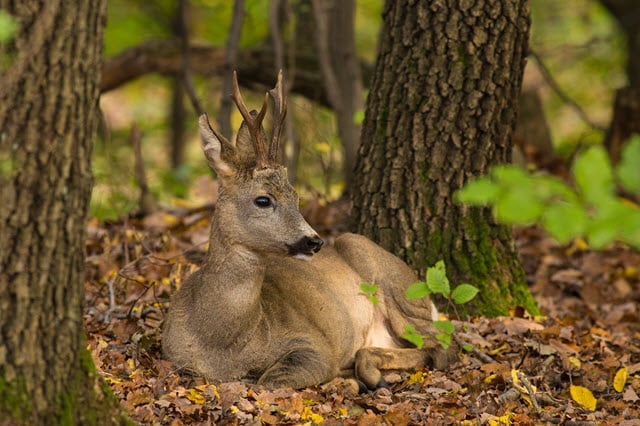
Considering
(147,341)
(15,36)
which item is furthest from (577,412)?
(15,36)

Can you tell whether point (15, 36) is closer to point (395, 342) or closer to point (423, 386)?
point (423, 386)

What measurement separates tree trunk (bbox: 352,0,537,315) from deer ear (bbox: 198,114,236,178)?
59.0 inches

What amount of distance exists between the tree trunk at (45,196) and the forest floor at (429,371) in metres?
0.94

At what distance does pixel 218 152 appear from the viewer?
5562mm

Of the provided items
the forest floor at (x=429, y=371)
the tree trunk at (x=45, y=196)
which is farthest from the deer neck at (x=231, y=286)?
the tree trunk at (x=45, y=196)

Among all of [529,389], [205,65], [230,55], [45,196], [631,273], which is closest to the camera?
[45,196]

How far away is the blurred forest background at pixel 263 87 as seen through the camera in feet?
33.1

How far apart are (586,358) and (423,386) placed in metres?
1.31

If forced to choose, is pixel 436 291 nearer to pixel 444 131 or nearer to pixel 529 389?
pixel 529 389

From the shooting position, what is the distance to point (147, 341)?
18.4 feet

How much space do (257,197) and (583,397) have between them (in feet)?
7.42

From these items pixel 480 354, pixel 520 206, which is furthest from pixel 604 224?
pixel 480 354

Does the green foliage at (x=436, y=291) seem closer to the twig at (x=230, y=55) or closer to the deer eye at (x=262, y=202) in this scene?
the deer eye at (x=262, y=202)

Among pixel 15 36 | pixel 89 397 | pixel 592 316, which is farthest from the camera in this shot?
pixel 592 316
